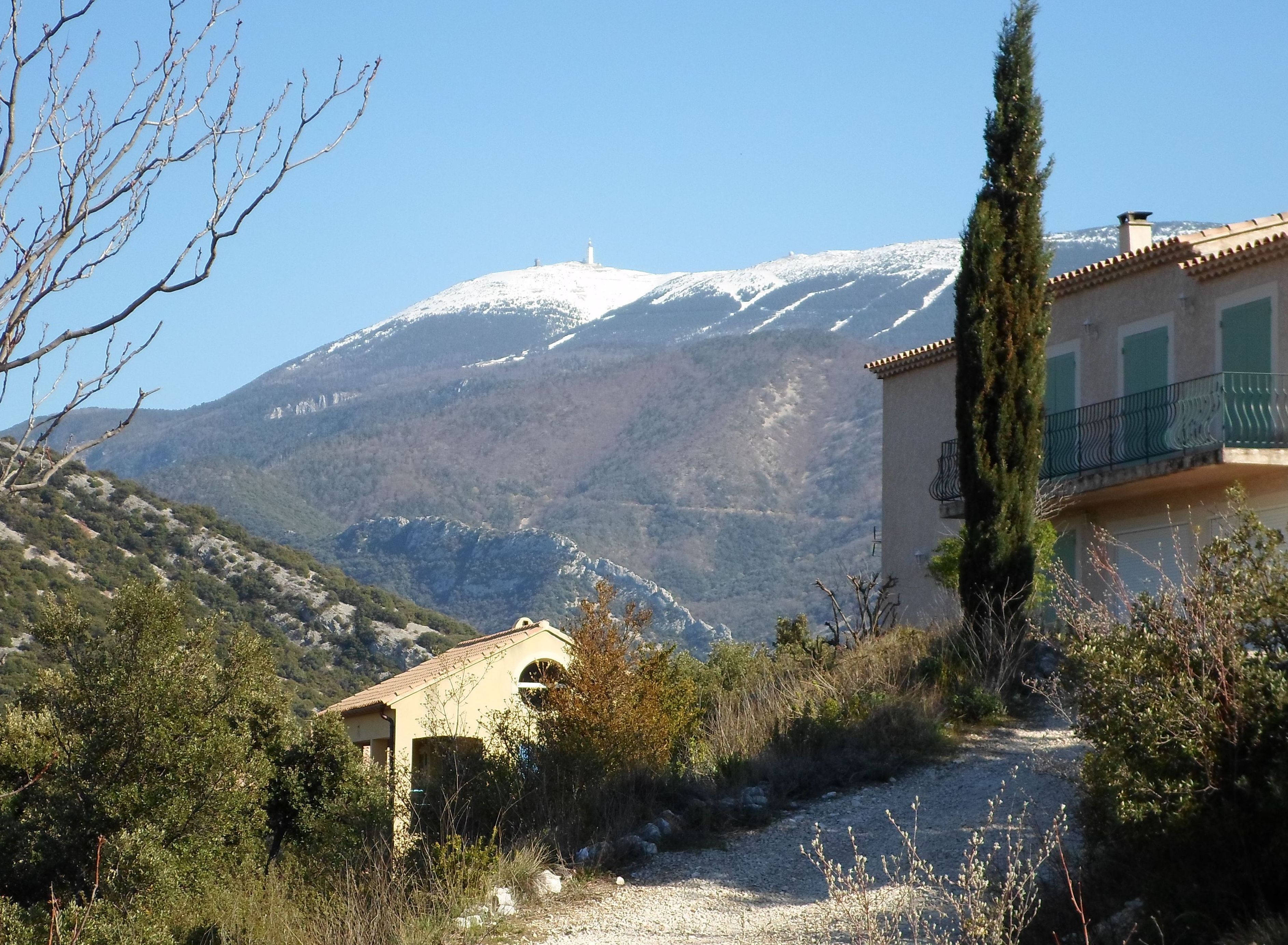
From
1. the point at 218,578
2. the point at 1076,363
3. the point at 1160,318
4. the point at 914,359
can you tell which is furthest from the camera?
the point at 218,578

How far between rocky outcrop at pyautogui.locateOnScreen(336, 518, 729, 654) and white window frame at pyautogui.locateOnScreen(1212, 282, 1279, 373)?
156 ft

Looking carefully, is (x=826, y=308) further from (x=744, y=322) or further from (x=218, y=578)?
(x=218, y=578)

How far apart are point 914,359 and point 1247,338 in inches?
268

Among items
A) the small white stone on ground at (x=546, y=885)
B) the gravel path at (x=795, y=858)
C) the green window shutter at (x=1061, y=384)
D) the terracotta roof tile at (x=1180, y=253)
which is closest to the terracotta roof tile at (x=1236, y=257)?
the terracotta roof tile at (x=1180, y=253)

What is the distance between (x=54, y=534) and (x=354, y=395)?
111 meters

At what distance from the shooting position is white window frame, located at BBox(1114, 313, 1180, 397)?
18.7 m

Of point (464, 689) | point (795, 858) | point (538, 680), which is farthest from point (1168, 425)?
point (538, 680)

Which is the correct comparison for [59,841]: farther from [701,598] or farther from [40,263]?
[701,598]

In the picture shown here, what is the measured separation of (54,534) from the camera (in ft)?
137

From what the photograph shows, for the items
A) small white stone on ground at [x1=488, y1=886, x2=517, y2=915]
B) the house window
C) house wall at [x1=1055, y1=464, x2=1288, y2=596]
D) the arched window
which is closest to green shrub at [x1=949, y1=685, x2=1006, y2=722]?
house wall at [x1=1055, y1=464, x2=1288, y2=596]

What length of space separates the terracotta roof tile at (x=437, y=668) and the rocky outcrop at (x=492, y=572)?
33567 millimetres

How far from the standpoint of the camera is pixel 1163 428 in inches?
724

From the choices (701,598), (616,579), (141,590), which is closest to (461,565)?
(616,579)

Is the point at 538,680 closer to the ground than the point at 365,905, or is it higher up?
higher up
